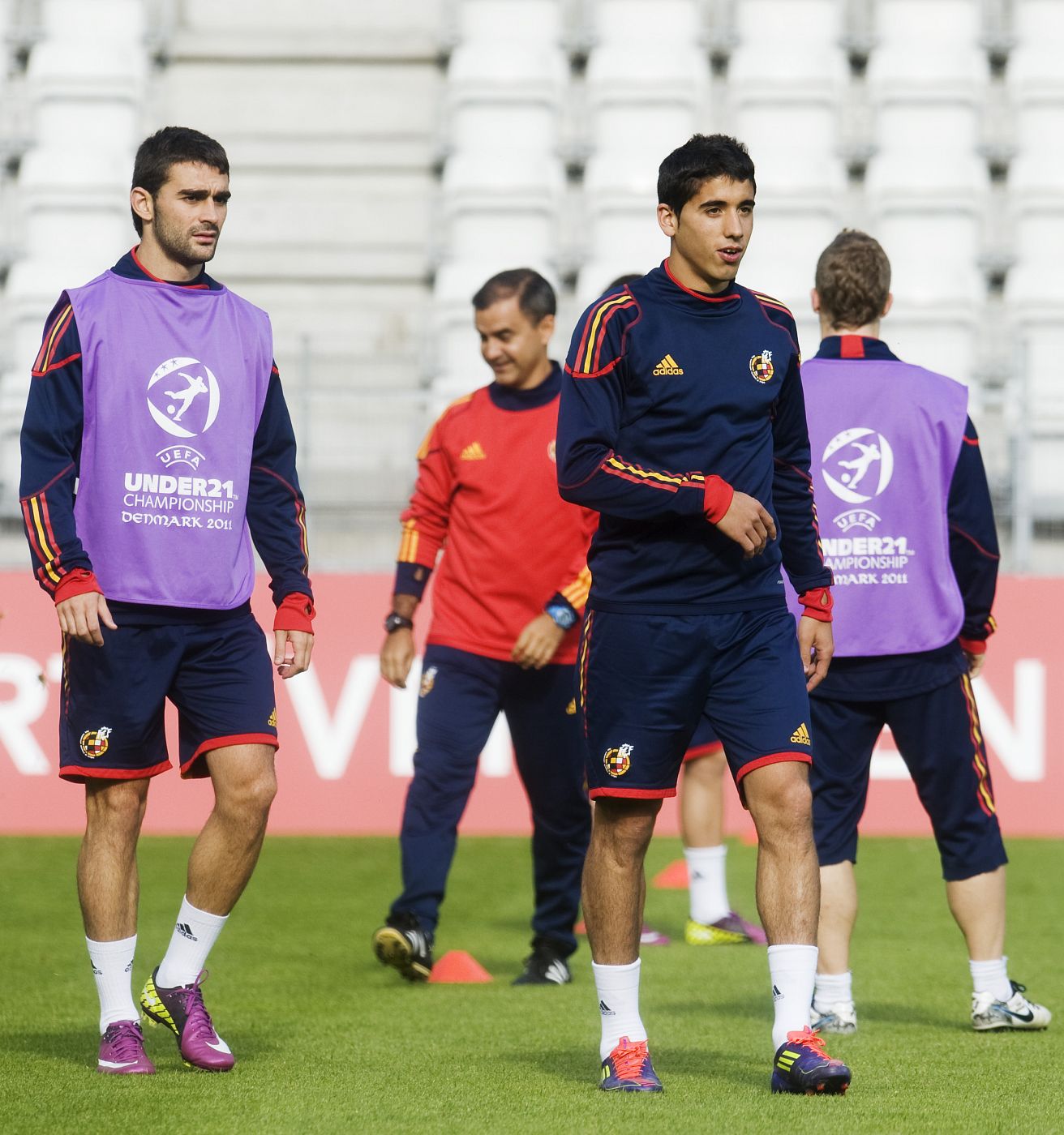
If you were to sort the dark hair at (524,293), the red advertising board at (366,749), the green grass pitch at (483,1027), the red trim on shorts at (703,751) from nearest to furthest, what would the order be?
the green grass pitch at (483,1027) → the dark hair at (524,293) → the red trim on shorts at (703,751) → the red advertising board at (366,749)

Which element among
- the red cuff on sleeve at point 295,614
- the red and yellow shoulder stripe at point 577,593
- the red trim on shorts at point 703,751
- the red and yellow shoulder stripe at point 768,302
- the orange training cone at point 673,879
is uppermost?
the red and yellow shoulder stripe at point 768,302

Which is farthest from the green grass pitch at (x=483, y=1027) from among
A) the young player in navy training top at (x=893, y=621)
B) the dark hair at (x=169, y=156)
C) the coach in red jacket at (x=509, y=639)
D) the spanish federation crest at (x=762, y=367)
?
the dark hair at (x=169, y=156)

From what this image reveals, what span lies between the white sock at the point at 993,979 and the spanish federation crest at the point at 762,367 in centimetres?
177

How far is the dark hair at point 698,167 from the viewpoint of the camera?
399cm

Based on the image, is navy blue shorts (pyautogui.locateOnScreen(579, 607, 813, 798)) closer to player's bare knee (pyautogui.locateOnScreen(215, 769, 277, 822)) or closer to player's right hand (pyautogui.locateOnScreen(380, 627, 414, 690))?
player's bare knee (pyautogui.locateOnScreen(215, 769, 277, 822))

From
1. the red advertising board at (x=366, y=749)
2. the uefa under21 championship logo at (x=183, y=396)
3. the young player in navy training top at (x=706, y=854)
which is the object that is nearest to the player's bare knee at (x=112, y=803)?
the uefa under21 championship logo at (x=183, y=396)

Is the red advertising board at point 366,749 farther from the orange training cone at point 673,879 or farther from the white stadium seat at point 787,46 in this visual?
the white stadium seat at point 787,46

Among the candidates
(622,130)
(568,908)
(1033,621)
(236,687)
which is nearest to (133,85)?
(622,130)

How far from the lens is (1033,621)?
354 inches

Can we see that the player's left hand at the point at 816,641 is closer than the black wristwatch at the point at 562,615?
Yes

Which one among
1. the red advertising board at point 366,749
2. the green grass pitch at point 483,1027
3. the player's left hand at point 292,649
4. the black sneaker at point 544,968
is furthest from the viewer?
the red advertising board at point 366,749

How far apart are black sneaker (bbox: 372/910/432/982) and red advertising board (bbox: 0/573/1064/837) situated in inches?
126

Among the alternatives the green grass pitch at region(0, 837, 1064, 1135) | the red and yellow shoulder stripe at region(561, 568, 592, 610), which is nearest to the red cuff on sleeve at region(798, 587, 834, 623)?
the green grass pitch at region(0, 837, 1064, 1135)

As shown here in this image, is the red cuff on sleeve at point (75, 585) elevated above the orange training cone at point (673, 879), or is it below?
above
